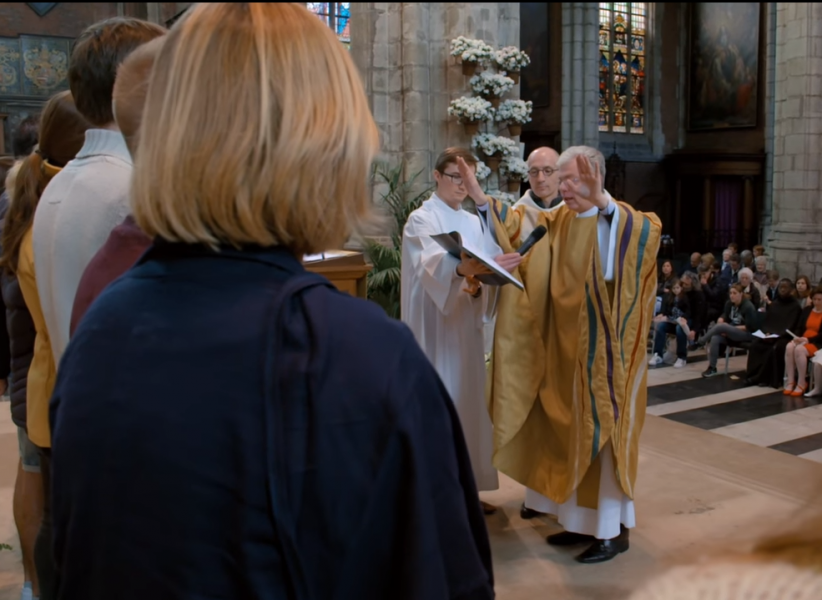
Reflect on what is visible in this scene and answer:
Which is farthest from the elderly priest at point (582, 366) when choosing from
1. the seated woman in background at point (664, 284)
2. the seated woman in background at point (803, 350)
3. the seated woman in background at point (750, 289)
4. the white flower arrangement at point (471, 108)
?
the seated woman in background at point (750, 289)

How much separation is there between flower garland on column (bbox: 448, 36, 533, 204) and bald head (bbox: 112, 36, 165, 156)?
20.8 ft

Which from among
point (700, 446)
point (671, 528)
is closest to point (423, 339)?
point (671, 528)

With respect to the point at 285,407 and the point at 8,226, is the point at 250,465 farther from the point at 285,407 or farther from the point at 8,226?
the point at 8,226

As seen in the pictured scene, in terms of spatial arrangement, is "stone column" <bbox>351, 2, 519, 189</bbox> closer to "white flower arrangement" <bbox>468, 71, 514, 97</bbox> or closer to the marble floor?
"white flower arrangement" <bbox>468, 71, 514, 97</bbox>

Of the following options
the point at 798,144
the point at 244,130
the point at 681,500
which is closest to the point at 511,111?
the point at 681,500

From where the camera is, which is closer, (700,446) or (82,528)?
(82,528)

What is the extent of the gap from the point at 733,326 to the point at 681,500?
13.9ft

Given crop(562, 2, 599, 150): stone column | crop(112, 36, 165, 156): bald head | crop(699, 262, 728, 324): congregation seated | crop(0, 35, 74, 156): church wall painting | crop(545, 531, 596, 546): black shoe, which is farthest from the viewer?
crop(562, 2, 599, 150): stone column

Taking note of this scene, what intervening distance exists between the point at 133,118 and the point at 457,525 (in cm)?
91

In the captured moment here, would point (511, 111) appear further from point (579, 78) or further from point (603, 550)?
point (579, 78)

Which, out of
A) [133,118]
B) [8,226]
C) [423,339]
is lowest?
[423,339]

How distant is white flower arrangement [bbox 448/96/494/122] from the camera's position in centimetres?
785

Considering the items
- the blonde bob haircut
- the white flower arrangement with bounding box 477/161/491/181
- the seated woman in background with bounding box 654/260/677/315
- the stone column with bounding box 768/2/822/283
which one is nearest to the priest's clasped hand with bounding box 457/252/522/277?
the blonde bob haircut

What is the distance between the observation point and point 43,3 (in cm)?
Result: 1268
